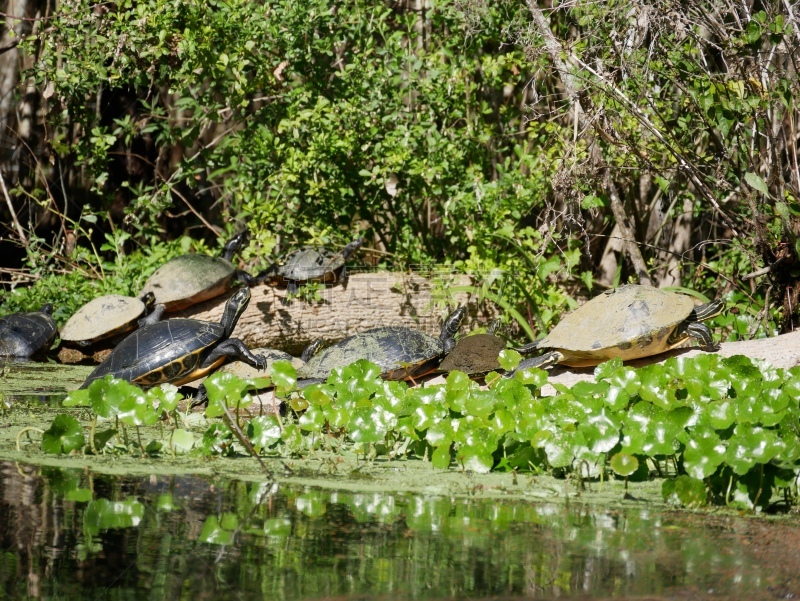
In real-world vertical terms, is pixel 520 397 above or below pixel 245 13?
below

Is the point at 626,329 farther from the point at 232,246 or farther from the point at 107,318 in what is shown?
the point at 232,246

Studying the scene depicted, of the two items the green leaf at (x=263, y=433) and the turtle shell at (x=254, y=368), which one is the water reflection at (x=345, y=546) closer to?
the green leaf at (x=263, y=433)

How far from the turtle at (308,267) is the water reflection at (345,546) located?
4.71 metres

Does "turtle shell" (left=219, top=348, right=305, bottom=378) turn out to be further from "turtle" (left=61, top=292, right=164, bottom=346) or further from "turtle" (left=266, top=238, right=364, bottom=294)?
"turtle" (left=61, top=292, right=164, bottom=346)

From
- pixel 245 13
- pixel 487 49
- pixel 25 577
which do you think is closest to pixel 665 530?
pixel 25 577

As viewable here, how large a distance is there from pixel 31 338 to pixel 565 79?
5.07 meters

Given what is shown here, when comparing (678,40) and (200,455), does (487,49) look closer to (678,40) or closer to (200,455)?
(678,40)

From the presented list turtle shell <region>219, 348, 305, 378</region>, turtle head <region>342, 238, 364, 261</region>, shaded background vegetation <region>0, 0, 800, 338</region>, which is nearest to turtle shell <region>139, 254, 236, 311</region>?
shaded background vegetation <region>0, 0, 800, 338</region>

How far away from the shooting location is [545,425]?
3557 mm

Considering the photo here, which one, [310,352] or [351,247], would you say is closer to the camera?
[310,352]

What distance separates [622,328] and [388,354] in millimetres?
1569

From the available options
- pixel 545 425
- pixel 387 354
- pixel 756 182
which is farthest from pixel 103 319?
pixel 756 182

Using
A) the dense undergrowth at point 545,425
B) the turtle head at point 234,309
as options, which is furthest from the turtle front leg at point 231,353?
the dense undergrowth at point 545,425

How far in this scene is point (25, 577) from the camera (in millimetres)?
2146
